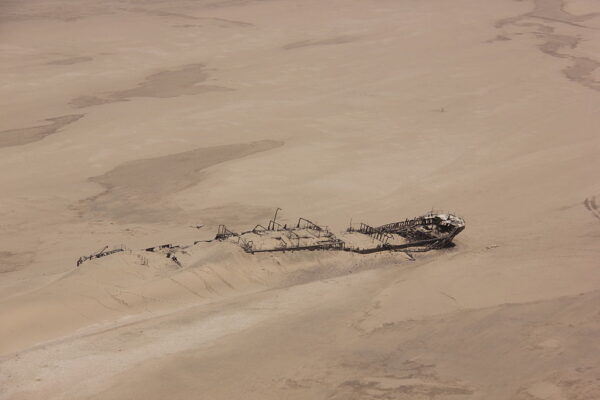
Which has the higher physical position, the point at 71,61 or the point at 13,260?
the point at 71,61

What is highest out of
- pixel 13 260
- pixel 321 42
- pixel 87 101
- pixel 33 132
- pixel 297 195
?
pixel 321 42

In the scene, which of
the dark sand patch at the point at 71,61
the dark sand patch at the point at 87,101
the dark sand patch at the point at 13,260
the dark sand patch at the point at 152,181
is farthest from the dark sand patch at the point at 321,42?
the dark sand patch at the point at 13,260

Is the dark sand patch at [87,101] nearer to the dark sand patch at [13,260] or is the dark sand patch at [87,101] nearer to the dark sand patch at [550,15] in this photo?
the dark sand patch at [13,260]

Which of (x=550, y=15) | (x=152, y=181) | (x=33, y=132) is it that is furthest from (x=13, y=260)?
(x=550, y=15)

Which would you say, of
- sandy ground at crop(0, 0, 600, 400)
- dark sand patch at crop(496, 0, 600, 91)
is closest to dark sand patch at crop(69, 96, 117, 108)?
sandy ground at crop(0, 0, 600, 400)

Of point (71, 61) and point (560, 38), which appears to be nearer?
point (71, 61)

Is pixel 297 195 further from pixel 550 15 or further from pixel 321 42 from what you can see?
pixel 550 15
